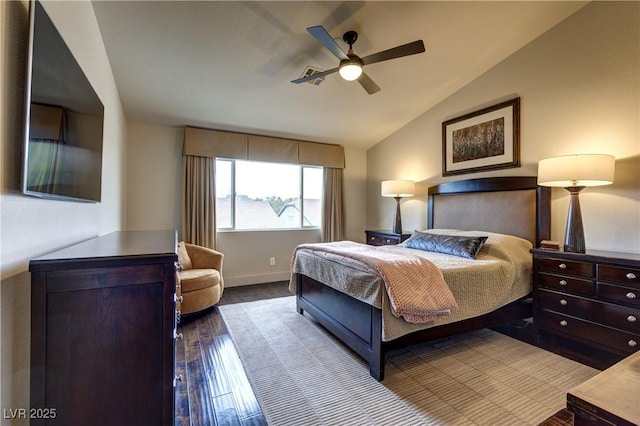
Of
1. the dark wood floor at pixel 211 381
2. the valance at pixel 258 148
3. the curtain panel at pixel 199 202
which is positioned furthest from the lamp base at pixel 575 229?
the curtain panel at pixel 199 202

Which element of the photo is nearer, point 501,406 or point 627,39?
point 501,406

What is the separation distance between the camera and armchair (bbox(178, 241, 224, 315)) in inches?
119

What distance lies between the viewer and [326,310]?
276 cm

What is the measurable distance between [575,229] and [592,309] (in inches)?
26.0

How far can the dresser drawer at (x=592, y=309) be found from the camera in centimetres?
207

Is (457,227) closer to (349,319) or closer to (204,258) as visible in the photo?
(349,319)

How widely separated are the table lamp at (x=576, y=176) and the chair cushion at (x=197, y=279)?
353 cm

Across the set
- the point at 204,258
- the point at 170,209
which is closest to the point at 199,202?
the point at 170,209

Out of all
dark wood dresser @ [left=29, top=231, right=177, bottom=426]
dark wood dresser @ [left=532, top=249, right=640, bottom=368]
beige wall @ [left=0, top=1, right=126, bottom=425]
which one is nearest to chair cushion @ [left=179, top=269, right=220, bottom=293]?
beige wall @ [left=0, top=1, right=126, bottom=425]

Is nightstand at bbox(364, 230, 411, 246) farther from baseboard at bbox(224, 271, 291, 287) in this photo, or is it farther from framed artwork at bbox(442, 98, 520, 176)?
baseboard at bbox(224, 271, 291, 287)

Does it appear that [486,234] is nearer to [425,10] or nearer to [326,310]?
[326,310]

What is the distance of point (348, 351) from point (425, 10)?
317 centimetres

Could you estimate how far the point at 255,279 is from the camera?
475cm

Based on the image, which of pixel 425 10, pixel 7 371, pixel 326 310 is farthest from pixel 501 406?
pixel 425 10
